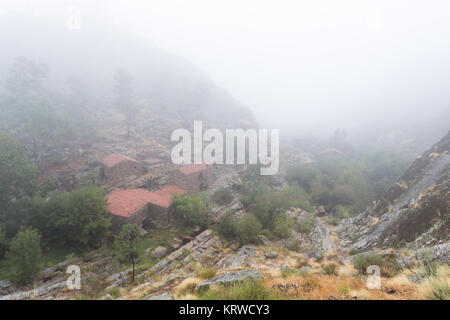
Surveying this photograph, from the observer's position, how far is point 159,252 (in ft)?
57.7

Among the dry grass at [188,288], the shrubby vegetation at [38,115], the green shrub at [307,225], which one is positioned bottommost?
the green shrub at [307,225]

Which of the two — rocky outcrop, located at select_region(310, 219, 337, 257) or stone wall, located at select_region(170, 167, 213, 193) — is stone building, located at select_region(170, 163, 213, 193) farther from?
rocky outcrop, located at select_region(310, 219, 337, 257)

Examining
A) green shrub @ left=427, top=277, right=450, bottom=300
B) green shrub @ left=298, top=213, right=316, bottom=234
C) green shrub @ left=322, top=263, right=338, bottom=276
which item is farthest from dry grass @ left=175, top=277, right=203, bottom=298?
green shrub @ left=298, top=213, right=316, bottom=234

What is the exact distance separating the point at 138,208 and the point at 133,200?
1645mm

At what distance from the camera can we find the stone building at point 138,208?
19281 millimetres

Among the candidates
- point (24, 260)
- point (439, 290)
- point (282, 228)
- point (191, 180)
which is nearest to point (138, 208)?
point (24, 260)

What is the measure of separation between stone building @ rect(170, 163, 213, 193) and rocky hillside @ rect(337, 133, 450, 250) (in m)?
17.9

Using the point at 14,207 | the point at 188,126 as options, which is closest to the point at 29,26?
the point at 188,126

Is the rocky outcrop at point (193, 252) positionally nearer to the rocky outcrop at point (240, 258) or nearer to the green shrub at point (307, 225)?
the rocky outcrop at point (240, 258)

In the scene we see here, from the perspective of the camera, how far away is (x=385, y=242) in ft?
35.3

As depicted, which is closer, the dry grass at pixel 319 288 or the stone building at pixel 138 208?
the dry grass at pixel 319 288

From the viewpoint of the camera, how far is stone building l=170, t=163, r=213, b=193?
2809 centimetres

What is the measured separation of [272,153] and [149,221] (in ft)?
114

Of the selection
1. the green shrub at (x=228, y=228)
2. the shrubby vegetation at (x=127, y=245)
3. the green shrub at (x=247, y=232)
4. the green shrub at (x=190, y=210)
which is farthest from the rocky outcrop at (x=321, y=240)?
the shrubby vegetation at (x=127, y=245)
